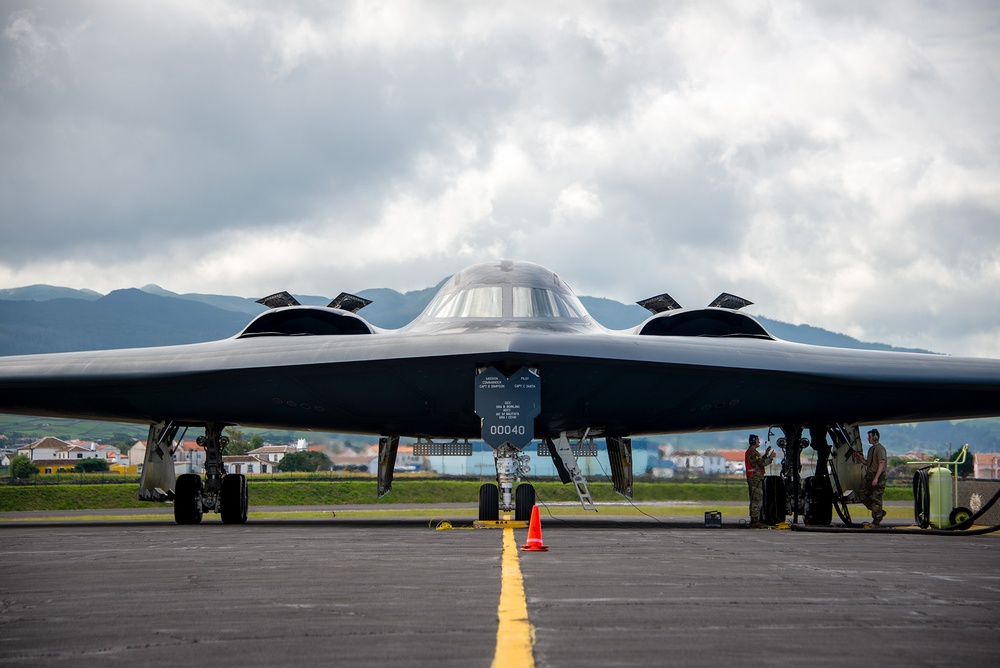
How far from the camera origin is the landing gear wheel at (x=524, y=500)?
15.1m

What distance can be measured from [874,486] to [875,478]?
5.7 inches

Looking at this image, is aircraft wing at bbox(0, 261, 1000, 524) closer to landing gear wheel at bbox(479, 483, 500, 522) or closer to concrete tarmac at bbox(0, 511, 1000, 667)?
landing gear wheel at bbox(479, 483, 500, 522)

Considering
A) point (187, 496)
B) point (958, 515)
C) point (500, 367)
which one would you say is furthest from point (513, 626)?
point (958, 515)

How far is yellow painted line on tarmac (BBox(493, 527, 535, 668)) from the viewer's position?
4742mm

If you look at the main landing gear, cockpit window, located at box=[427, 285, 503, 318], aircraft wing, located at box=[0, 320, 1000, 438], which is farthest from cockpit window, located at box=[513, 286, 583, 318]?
the main landing gear

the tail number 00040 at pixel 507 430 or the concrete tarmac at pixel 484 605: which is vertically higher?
the tail number 00040 at pixel 507 430

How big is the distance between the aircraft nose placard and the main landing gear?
5.50 m

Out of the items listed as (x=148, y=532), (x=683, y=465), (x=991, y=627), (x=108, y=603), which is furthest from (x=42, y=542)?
(x=683, y=465)

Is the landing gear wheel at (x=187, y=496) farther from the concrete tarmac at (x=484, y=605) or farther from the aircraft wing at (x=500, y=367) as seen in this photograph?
the concrete tarmac at (x=484, y=605)

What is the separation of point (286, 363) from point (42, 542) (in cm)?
411

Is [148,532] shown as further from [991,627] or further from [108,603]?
[991,627]

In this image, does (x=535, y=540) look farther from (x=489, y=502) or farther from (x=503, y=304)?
(x=503, y=304)

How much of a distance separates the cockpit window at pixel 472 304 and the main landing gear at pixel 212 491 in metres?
4.44

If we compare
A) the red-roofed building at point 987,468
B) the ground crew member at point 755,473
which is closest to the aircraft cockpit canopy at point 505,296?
the ground crew member at point 755,473
